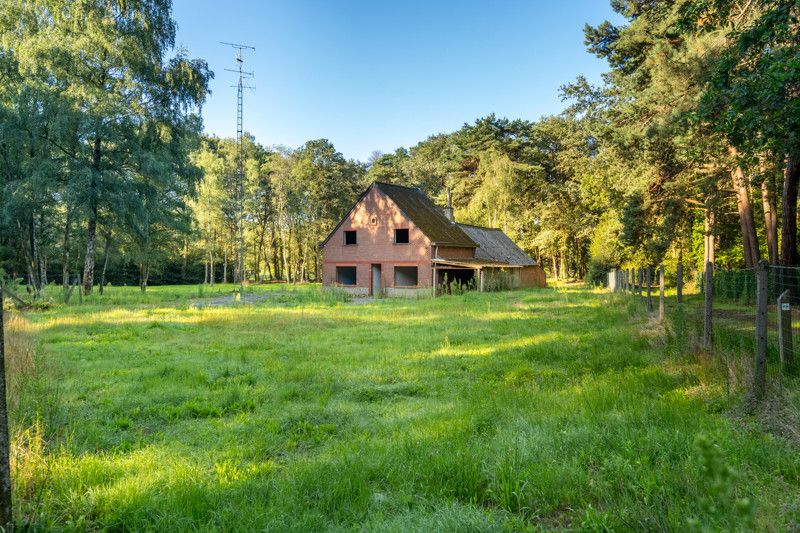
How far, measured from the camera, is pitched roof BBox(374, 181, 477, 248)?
1328 inches

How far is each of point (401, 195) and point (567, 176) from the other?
22252 millimetres

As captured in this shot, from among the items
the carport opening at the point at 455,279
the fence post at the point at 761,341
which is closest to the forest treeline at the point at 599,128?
the fence post at the point at 761,341

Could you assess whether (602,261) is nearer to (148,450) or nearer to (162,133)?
(162,133)

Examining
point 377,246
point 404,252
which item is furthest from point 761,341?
point 377,246

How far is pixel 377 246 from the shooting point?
34938 millimetres

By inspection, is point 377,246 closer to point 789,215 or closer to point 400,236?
point 400,236

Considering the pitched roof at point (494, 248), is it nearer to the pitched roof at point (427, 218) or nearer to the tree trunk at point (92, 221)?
the pitched roof at point (427, 218)

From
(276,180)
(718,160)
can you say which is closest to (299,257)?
(276,180)

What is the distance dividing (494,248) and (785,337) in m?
33.1

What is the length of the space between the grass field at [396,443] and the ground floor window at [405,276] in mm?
24334

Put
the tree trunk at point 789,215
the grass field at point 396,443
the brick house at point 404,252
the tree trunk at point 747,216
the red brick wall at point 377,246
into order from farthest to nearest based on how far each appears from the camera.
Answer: the red brick wall at point 377,246
the brick house at point 404,252
the tree trunk at point 747,216
the tree trunk at point 789,215
the grass field at point 396,443

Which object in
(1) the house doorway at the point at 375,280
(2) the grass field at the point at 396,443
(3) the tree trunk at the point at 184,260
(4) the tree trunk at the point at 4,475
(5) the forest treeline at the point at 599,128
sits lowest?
(2) the grass field at the point at 396,443

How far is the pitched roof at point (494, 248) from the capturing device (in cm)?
3830

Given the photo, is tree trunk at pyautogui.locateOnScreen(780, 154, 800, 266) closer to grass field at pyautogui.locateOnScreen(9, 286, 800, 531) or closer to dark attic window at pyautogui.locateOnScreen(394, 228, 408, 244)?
grass field at pyautogui.locateOnScreen(9, 286, 800, 531)
